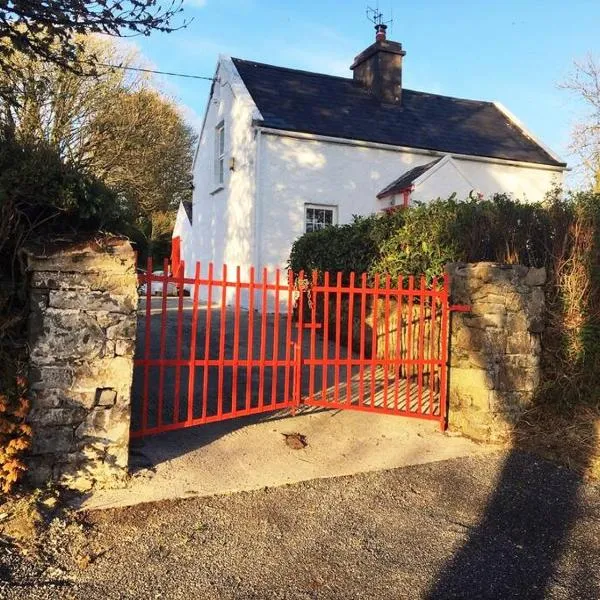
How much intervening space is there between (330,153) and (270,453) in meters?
10.1

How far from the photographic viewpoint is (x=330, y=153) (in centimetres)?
1392

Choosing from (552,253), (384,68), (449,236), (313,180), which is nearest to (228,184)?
(313,180)

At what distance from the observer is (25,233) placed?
13.8ft

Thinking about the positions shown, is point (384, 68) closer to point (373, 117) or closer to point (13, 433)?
point (373, 117)

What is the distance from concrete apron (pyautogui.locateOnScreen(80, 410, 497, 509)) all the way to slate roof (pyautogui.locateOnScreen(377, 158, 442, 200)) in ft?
27.6

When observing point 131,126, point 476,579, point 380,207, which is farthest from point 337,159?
point 476,579

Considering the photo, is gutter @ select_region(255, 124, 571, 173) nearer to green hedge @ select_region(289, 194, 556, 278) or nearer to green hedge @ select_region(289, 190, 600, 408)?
green hedge @ select_region(289, 194, 556, 278)

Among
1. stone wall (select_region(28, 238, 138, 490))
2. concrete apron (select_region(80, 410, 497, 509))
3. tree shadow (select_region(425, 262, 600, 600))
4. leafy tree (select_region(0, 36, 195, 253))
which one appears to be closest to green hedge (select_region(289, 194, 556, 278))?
concrete apron (select_region(80, 410, 497, 509))

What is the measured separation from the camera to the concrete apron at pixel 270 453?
14.4 ft

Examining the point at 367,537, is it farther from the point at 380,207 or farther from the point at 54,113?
the point at 54,113

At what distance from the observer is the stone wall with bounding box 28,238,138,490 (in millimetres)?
4086

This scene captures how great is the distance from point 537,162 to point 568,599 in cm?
1429

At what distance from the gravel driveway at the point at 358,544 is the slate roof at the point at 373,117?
1032 centimetres

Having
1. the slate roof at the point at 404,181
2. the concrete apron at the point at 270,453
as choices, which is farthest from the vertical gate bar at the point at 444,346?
the slate roof at the point at 404,181
